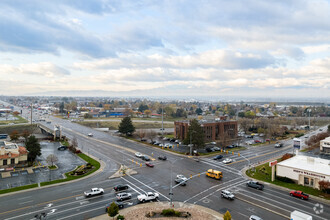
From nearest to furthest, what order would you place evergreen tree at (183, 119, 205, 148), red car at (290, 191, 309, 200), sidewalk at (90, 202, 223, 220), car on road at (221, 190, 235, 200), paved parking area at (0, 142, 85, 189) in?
sidewalk at (90, 202, 223, 220)
car on road at (221, 190, 235, 200)
red car at (290, 191, 309, 200)
paved parking area at (0, 142, 85, 189)
evergreen tree at (183, 119, 205, 148)

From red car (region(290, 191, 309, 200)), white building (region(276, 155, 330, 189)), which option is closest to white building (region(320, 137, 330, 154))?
white building (region(276, 155, 330, 189))

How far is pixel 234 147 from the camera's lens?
226ft

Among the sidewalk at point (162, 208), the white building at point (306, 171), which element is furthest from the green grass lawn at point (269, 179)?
the sidewalk at point (162, 208)

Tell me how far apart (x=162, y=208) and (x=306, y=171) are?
2522 cm

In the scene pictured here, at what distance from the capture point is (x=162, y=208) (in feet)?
93.1

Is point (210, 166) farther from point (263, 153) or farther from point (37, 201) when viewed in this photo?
point (37, 201)

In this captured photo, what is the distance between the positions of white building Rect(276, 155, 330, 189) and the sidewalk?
765 inches

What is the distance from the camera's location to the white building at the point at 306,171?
35.9 m

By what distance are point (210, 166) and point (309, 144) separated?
42.3 meters

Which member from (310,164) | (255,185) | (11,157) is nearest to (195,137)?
(255,185)

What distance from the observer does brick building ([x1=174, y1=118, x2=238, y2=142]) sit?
247 ft

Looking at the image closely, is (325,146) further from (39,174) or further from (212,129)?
(39,174)

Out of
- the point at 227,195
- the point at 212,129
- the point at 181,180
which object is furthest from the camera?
the point at 212,129

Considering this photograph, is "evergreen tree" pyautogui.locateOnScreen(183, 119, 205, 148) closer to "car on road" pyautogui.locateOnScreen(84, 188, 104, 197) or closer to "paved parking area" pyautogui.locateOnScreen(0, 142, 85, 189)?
"paved parking area" pyautogui.locateOnScreen(0, 142, 85, 189)
